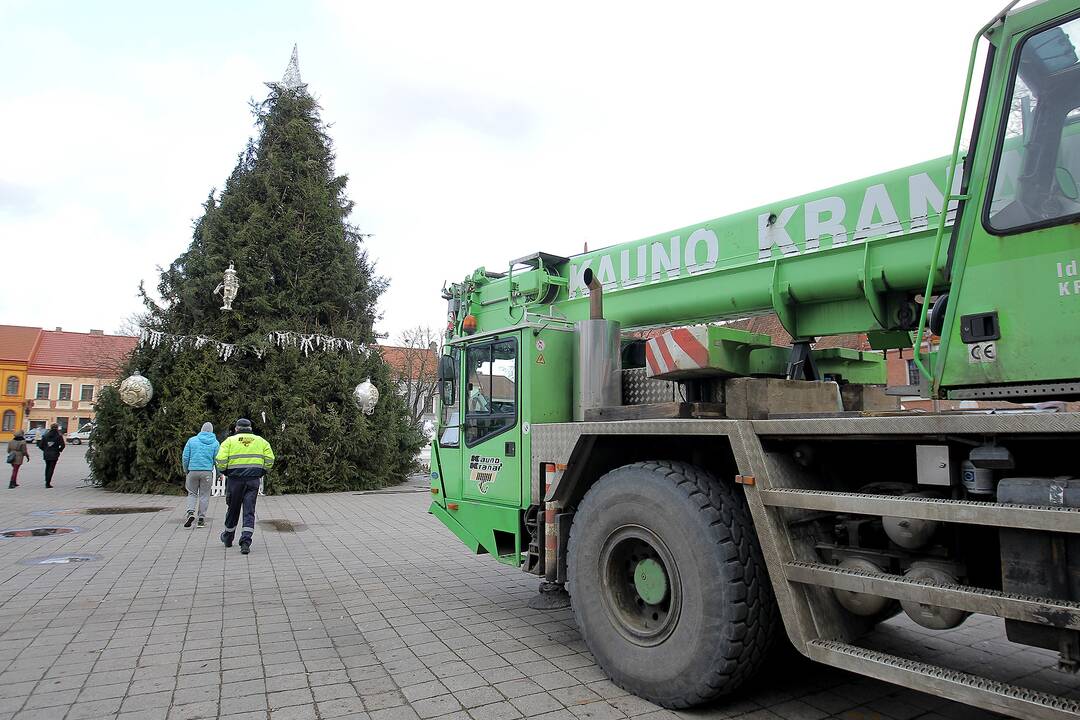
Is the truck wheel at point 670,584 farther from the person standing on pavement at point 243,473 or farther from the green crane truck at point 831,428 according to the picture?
the person standing on pavement at point 243,473

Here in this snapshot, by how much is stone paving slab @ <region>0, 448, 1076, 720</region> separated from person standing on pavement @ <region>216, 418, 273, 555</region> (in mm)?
379

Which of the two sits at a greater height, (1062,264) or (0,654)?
(1062,264)

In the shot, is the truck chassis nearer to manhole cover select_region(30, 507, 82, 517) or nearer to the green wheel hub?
the green wheel hub

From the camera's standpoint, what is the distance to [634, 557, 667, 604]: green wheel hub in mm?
3898

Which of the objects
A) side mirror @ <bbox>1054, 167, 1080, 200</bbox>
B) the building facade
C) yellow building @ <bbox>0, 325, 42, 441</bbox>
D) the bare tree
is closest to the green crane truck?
side mirror @ <bbox>1054, 167, 1080, 200</bbox>

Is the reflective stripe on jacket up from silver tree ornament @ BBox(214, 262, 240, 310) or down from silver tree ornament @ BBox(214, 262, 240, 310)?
down

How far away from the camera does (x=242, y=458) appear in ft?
28.5

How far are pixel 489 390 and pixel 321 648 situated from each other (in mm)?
2426

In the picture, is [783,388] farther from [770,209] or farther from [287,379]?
[287,379]

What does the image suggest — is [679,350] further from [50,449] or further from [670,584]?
[50,449]

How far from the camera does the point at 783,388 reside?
13.6ft

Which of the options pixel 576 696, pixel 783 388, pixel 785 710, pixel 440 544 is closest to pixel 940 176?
pixel 783 388

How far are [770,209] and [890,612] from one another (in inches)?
104

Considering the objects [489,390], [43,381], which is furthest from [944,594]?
[43,381]
